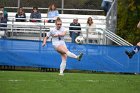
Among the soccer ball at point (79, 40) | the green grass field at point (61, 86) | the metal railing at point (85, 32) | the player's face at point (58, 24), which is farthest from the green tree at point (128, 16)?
the green grass field at point (61, 86)

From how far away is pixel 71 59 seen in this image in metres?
23.9

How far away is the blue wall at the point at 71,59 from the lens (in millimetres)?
23562

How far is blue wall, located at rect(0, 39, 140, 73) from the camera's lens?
23.6 metres

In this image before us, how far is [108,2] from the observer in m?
29.8

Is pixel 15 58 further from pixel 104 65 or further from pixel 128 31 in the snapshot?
pixel 128 31

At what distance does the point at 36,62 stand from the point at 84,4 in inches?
571

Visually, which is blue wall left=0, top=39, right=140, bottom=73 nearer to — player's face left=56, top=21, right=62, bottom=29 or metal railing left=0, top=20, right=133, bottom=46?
metal railing left=0, top=20, right=133, bottom=46

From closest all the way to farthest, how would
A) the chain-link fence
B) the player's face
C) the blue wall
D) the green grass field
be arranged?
the green grass field
the player's face
the blue wall
the chain-link fence

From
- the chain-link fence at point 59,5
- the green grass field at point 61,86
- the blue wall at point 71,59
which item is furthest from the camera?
the chain-link fence at point 59,5

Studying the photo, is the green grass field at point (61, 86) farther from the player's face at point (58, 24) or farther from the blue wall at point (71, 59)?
the blue wall at point (71, 59)

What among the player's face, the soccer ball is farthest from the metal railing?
the player's face

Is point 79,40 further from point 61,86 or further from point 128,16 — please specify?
point 128,16

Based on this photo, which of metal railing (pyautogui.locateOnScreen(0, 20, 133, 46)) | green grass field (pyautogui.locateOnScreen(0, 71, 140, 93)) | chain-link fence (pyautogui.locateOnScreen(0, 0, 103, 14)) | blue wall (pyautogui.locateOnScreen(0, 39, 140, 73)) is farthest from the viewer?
chain-link fence (pyautogui.locateOnScreen(0, 0, 103, 14))

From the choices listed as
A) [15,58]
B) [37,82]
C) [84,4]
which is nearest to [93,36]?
[15,58]
